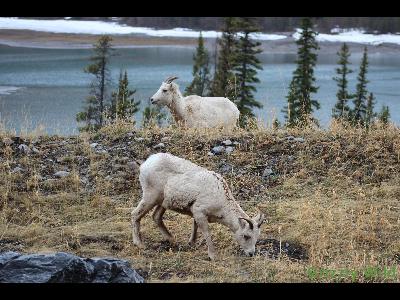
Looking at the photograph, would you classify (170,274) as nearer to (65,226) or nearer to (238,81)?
(65,226)

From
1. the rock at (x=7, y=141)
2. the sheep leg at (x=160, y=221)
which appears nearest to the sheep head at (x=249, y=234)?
the sheep leg at (x=160, y=221)

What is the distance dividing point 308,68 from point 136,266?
121 feet

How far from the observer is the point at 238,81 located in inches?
1622

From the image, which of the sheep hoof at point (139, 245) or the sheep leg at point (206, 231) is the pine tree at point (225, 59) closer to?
the sheep hoof at point (139, 245)

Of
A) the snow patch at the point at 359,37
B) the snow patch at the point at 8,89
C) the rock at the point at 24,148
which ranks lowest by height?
the snow patch at the point at 8,89

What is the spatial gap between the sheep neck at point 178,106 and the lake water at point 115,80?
6.67 feet

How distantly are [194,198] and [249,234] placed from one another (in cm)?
88

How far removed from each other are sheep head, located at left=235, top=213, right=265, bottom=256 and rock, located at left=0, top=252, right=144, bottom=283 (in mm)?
2061

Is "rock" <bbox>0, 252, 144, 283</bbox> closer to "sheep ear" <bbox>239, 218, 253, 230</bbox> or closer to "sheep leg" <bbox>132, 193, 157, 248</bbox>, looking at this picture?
"sheep leg" <bbox>132, 193, 157, 248</bbox>

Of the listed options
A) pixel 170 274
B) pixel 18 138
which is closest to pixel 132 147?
pixel 18 138

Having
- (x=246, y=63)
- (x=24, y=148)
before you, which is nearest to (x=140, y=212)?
(x=24, y=148)

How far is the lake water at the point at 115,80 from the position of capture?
27.9m

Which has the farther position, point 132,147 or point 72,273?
point 132,147

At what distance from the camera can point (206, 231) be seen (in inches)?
335
